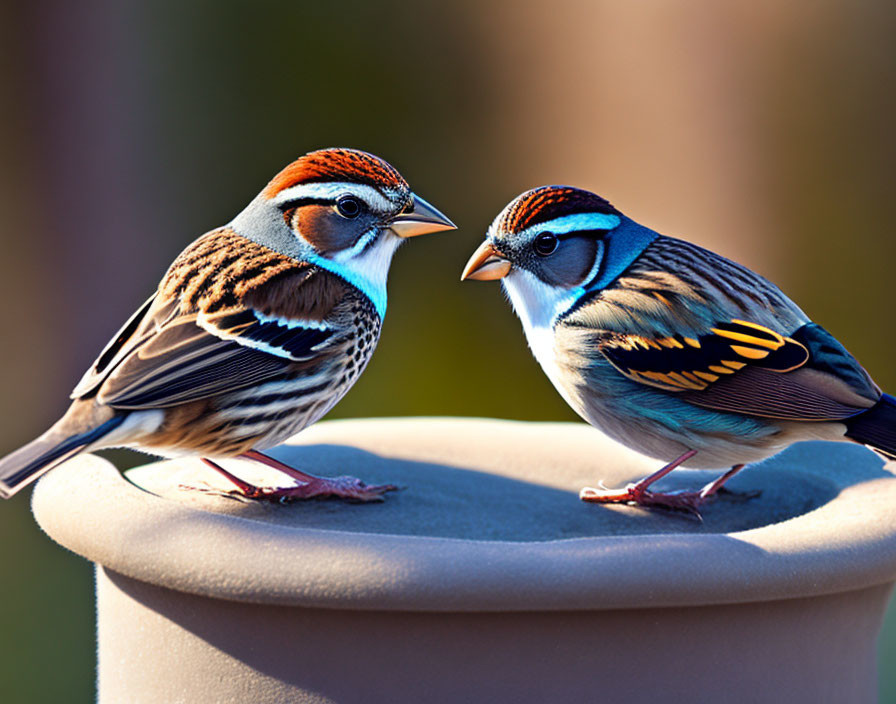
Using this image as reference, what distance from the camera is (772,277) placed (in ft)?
20.5

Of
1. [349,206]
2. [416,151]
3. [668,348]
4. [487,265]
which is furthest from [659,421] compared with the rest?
[416,151]

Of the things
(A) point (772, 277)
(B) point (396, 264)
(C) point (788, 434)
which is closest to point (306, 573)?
(C) point (788, 434)

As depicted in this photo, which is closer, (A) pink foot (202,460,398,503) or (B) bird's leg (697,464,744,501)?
(A) pink foot (202,460,398,503)

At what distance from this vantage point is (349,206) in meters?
2.87

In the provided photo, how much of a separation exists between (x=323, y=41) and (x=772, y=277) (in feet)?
9.70

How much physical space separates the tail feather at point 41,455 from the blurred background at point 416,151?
12.2 ft

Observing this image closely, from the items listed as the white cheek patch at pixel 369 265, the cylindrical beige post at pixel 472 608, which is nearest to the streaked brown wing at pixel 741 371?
the cylindrical beige post at pixel 472 608

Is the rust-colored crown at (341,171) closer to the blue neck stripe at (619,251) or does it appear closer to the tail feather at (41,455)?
the blue neck stripe at (619,251)

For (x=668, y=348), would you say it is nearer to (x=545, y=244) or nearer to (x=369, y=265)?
(x=545, y=244)

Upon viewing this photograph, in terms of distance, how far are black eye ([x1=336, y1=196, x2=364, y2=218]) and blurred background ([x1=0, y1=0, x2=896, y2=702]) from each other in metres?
3.21

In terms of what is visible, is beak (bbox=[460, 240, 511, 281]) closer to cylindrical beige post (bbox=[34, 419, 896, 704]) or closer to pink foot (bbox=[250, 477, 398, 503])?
pink foot (bbox=[250, 477, 398, 503])

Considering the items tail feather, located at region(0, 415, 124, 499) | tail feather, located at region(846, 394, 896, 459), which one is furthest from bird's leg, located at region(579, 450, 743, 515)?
tail feather, located at region(0, 415, 124, 499)

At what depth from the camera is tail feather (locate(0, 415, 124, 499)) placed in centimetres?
217

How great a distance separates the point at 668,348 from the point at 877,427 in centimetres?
52
